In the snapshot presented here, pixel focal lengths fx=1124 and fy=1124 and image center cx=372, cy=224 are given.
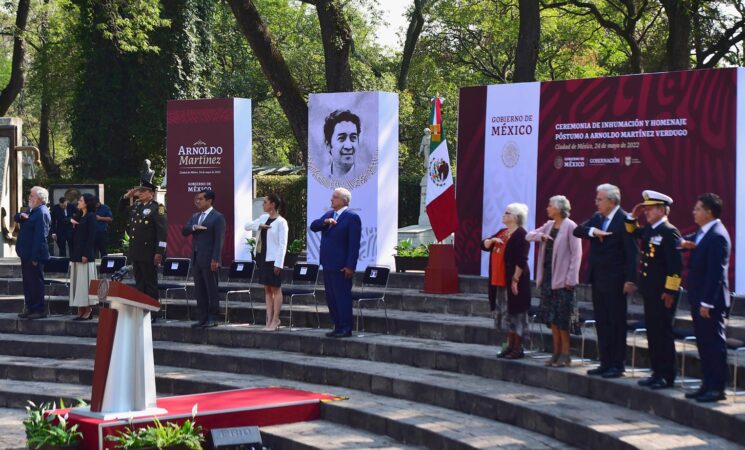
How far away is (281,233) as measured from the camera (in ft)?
41.5

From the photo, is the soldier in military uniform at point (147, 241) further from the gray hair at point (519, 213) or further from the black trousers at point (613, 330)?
the black trousers at point (613, 330)

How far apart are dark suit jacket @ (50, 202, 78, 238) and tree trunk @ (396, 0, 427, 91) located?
56.9ft

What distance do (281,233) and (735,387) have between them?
5.91 metres

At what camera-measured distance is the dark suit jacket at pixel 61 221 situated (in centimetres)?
1881

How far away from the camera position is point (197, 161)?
1593 centimetres

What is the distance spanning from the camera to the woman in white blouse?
12.6 metres

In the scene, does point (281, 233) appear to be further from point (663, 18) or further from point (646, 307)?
point (663, 18)

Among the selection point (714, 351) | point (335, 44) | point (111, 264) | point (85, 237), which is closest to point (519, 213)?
point (714, 351)

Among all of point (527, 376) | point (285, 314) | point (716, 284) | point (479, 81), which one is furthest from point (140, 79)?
point (716, 284)

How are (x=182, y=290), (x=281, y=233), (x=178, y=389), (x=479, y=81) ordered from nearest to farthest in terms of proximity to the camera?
(x=178, y=389), (x=281, y=233), (x=182, y=290), (x=479, y=81)

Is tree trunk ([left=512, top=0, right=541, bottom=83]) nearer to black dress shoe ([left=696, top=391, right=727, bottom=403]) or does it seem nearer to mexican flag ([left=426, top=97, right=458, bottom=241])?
mexican flag ([left=426, top=97, right=458, bottom=241])

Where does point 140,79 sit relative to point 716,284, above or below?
above

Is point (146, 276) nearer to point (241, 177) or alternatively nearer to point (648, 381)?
point (241, 177)

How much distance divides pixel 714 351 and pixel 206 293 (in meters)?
6.87
